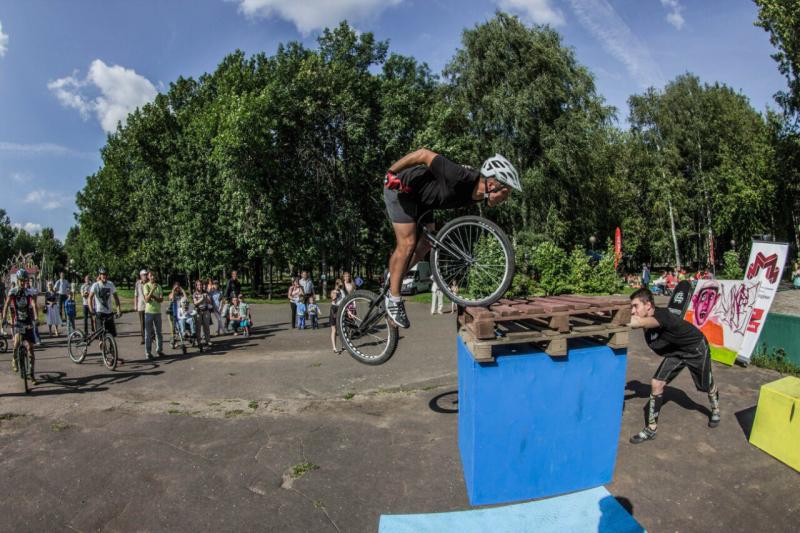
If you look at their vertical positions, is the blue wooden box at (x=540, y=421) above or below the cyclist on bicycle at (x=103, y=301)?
below

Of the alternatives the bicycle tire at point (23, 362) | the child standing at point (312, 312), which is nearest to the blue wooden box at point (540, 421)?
the bicycle tire at point (23, 362)

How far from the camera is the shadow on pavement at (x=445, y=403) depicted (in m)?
8.33

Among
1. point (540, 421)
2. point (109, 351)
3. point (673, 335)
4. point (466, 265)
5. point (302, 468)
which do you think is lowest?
point (302, 468)

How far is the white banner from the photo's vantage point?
10.1m

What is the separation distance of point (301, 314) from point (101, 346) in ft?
22.7

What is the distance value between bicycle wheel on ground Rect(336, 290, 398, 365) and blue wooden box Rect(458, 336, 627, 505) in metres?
1.10

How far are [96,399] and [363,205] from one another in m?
22.9

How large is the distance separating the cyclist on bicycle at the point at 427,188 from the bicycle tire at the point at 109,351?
9.61 meters

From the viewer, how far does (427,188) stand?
4.38 meters

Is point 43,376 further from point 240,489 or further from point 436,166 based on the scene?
point 436,166

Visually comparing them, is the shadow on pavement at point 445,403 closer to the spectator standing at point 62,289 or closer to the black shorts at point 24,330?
the black shorts at point 24,330

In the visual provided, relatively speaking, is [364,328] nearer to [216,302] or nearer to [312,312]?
[312,312]

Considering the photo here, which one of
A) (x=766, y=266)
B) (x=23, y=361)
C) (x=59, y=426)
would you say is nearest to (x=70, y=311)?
(x=23, y=361)

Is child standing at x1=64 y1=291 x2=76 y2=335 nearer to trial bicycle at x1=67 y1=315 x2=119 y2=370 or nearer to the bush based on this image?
trial bicycle at x1=67 y1=315 x2=119 y2=370
